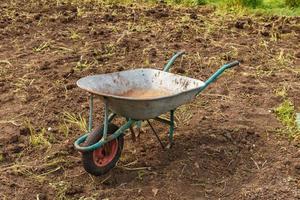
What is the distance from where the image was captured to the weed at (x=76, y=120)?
15.9 ft

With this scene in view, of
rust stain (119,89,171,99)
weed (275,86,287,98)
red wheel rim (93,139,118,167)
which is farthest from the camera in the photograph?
weed (275,86,287,98)

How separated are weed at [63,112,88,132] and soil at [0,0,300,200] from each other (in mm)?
18

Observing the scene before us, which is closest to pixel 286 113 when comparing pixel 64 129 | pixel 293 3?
pixel 64 129

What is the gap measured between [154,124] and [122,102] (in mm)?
1205

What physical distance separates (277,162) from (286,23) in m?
3.95

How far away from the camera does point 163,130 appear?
487 centimetres

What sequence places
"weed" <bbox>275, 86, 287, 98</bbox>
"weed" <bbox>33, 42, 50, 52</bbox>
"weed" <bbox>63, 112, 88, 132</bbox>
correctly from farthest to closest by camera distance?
"weed" <bbox>33, 42, 50, 52</bbox>, "weed" <bbox>275, 86, 287, 98</bbox>, "weed" <bbox>63, 112, 88, 132</bbox>

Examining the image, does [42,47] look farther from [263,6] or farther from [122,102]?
[263,6]

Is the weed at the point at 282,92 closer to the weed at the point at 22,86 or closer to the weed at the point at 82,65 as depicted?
the weed at the point at 82,65

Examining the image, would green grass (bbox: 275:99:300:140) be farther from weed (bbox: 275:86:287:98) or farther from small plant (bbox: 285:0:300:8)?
small plant (bbox: 285:0:300:8)

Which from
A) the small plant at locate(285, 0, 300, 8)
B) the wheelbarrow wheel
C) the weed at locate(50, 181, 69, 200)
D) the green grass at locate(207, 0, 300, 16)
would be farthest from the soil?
the small plant at locate(285, 0, 300, 8)

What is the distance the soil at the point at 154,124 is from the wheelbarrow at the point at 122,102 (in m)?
0.21

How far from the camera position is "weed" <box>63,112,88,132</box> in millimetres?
4837

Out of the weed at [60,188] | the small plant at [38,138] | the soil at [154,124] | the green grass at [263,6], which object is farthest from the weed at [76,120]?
the green grass at [263,6]
